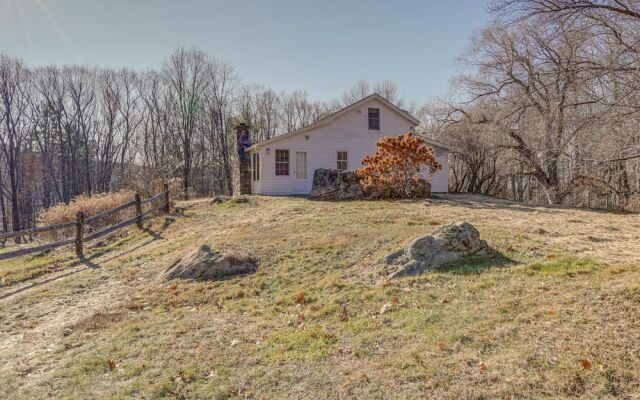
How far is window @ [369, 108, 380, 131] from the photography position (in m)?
20.7

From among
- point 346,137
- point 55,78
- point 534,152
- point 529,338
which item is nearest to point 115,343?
point 529,338

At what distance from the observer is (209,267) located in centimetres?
738

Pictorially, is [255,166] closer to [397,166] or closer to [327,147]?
[327,147]

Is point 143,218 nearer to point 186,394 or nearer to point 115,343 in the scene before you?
point 115,343

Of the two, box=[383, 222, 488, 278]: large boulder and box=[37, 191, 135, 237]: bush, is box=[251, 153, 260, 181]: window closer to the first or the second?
box=[37, 191, 135, 237]: bush

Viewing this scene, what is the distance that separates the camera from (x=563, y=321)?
3875 mm

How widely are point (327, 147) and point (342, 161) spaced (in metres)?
1.09

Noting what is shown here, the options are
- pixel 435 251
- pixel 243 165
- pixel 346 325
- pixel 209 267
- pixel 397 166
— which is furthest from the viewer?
pixel 243 165

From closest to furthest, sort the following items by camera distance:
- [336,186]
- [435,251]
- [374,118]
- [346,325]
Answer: [346,325], [435,251], [336,186], [374,118]

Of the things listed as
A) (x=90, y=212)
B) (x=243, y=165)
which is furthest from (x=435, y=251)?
(x=243, y=165)

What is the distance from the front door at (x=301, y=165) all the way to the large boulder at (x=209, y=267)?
12471 mm

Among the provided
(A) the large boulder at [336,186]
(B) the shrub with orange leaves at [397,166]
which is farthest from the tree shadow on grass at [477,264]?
(A) the large boulder at [336,186]

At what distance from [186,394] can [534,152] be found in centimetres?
1947

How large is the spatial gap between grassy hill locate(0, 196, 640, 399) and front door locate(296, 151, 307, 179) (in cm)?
1136
